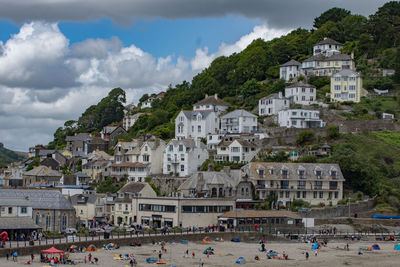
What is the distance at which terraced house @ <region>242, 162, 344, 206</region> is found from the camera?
258 ft

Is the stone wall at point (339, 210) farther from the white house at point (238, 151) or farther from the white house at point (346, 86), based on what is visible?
the white house at point (346, 86)

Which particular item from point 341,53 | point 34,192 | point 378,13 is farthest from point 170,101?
point 34,192

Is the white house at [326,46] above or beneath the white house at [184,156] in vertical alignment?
above

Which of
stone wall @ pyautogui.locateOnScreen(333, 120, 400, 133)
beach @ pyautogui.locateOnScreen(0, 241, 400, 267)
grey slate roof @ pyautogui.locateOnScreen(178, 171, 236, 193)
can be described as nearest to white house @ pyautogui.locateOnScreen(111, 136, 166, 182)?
grey slate roof @ pyautogui.locateOnScreen(178, 171, 236, 193)

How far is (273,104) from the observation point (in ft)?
327

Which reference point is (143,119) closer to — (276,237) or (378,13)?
(378,13)

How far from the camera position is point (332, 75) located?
103 metres

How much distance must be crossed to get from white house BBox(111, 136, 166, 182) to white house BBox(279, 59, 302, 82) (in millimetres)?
28402

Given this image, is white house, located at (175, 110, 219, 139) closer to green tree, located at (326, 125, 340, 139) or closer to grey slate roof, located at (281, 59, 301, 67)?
green tree, located at (326, 125, 340, 139)

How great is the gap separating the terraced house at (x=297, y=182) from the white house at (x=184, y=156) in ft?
35.6

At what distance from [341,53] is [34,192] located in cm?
6658

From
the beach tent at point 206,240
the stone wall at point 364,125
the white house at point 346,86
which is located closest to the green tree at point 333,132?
the stone wall at point 364,125

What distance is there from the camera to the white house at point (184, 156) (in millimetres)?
88438

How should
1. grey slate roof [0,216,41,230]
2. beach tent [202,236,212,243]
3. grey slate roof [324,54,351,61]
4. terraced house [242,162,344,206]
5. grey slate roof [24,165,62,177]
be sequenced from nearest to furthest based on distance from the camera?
1. grey slate roof [0,216,41,230]
2. beach tent [202,236,212,243]
3. terraced house [242,162,344,206]
4. grey slate roof [24,165,62,177]
5. grey slate roof [324,54,351,61]
